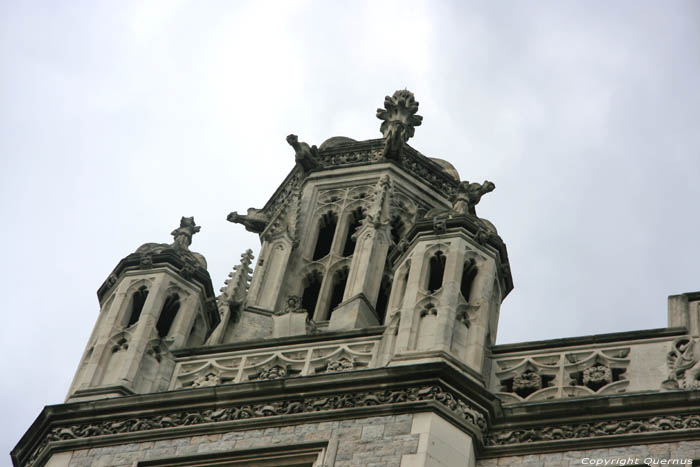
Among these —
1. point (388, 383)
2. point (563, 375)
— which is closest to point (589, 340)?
point (563, 375)

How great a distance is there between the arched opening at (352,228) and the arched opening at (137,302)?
18.9ft

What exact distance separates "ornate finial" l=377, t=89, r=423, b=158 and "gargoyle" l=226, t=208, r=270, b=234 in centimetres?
226

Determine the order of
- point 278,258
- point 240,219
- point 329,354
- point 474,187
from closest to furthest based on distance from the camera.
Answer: point 329,354 → point 474,187 → point 278,258 → point 240,219

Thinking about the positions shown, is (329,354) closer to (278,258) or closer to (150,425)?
(150,425)

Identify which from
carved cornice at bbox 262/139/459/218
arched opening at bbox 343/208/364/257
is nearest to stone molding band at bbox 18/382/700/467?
arched opening at bbox 343/208/364/257

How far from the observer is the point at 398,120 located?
3120 centimetres

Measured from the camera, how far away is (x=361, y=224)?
29.1 m

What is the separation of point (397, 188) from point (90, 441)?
32.5ft

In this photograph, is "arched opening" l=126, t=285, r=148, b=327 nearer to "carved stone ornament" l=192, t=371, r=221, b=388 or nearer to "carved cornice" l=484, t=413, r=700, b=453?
"carved stone ornament" l=192, t=371, r=221, b=388

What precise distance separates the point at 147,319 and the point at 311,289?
5575 mm

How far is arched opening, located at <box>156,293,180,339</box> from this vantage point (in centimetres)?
2431

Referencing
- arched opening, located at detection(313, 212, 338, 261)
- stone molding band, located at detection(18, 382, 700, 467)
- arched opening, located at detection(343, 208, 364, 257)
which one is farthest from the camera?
arched opening, located at detection(313, 212, 338, 261)

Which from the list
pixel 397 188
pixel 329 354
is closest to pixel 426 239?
pixel 329 354

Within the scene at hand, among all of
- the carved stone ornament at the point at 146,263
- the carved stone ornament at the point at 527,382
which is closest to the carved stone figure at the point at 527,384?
the carved stone ornament at the point at 527,382
